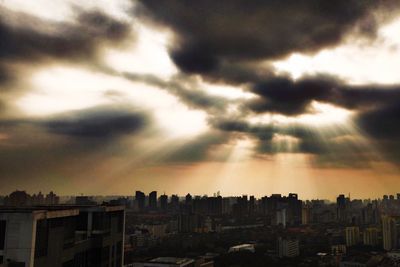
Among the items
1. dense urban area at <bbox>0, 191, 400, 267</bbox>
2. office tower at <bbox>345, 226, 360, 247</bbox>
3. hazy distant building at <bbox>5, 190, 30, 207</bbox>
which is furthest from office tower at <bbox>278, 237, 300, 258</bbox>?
hazy distant building at <bbox>5, 190, 30, 207</bbox>

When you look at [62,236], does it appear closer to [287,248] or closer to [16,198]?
[16,198]

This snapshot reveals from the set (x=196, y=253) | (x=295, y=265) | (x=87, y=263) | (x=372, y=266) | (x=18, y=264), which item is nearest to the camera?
(x=18, y=264)

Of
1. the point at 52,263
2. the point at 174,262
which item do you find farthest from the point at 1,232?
the point at 174,262

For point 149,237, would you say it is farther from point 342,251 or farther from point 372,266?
point 372,266

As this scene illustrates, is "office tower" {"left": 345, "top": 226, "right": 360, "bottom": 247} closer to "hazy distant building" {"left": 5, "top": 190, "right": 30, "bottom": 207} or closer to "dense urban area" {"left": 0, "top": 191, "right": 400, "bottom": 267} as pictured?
"dense urban area" {"left": 0, "top": 191, "right": 400, "bottom": 267}

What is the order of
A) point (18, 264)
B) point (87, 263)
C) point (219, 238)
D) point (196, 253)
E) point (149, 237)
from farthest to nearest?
point (219, 238) < point (149, 237) < point (196, 253) < point (87, 263) < point (18, 264)

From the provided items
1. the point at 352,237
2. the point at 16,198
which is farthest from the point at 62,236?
the point at 352,237
